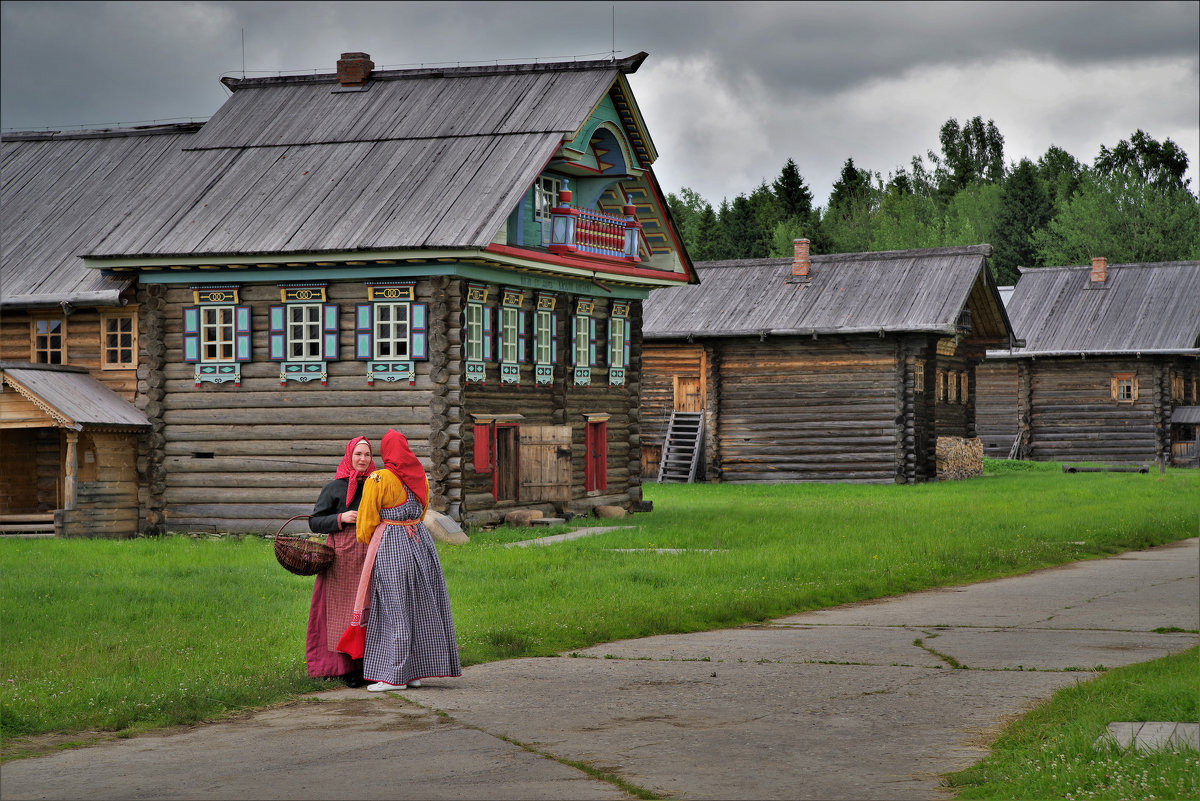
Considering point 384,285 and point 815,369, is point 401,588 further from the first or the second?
point 815,369

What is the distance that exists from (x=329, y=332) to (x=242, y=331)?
1634mm

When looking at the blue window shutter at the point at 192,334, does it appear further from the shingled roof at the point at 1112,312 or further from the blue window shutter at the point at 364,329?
the shingled roof at the point at 1112,312

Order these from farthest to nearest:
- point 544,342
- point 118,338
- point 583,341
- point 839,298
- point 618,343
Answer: point 839,298, point 618,343, point 583,341, point 544,342, point 118,338

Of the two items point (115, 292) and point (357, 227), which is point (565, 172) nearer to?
point (357, 227)

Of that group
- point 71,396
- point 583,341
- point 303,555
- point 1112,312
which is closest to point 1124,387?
point 1112,312

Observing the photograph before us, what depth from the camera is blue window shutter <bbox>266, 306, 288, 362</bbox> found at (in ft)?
82.9

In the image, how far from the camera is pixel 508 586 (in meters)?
16.7

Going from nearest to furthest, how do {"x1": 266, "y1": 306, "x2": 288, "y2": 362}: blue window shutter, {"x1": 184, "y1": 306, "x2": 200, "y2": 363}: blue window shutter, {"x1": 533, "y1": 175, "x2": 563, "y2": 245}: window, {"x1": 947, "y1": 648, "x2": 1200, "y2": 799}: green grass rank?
{"x1": 947, "y1": 648, "x2": 1200, "y2": 799}: green grass → {"x1": 266, "y1": 306, "x2": 288, "y2": 362}: blue window shutter → {"x1": 184, "y1": 306, "x2": 200, "y2": 363}: blue window shutter → {"x1": 533, "y1": 175, "x2": 563, "y2": 245}: window

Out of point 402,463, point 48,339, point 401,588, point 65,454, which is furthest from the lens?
point 48,339

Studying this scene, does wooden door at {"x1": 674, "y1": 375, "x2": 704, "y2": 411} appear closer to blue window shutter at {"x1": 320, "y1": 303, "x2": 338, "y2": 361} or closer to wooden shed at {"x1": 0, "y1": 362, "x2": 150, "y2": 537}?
blue window shutter at {"x1": 320, "y1": 303, "x2": 338, "y2": 361}

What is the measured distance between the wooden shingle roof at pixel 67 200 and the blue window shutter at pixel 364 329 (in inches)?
174

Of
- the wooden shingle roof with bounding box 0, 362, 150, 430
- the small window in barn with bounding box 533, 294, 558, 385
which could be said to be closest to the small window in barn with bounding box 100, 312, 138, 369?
the wooden shingle roof with bounding box 0, 362, 150, 430

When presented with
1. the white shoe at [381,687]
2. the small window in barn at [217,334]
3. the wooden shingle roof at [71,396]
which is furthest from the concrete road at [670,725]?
the wooden shingle roof at [71,396]

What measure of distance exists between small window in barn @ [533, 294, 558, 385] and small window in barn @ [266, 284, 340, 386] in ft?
13.1
